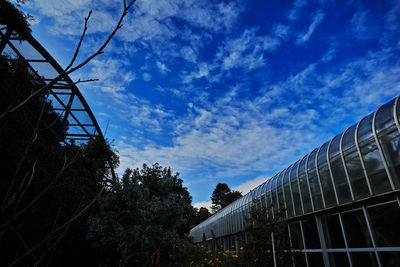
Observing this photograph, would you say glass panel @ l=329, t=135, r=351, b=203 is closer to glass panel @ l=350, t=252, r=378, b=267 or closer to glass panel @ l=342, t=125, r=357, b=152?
glass panel @ l=342, t=125, r=357, b=152

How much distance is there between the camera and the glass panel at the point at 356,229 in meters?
6.78

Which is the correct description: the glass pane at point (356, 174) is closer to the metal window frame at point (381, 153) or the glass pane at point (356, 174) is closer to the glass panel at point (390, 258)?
the metal window frame at point (381, 153)

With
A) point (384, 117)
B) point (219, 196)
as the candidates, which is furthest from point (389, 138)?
point (219, 196)

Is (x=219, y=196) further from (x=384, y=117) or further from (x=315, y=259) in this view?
(x=384, y=117)

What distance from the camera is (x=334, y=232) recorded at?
805 centimetres

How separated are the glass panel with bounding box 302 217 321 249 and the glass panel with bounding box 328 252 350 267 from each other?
2.25 feet

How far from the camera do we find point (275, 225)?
852 centimetres

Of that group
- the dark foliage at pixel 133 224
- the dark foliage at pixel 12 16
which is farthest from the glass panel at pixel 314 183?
the dark foliage at pixel 12 16

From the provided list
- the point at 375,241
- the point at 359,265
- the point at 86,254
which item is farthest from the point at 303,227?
the point at 86,254

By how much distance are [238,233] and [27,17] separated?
59.8 ft

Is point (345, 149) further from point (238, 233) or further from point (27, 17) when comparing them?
point (238, 233)

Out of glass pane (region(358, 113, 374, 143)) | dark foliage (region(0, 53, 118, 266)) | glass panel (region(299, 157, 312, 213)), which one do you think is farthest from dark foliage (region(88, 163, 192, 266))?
glass pane (region(358, 113, 374, 143))

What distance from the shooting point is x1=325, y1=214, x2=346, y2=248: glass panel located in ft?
25.5

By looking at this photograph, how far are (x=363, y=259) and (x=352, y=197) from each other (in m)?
2.02
